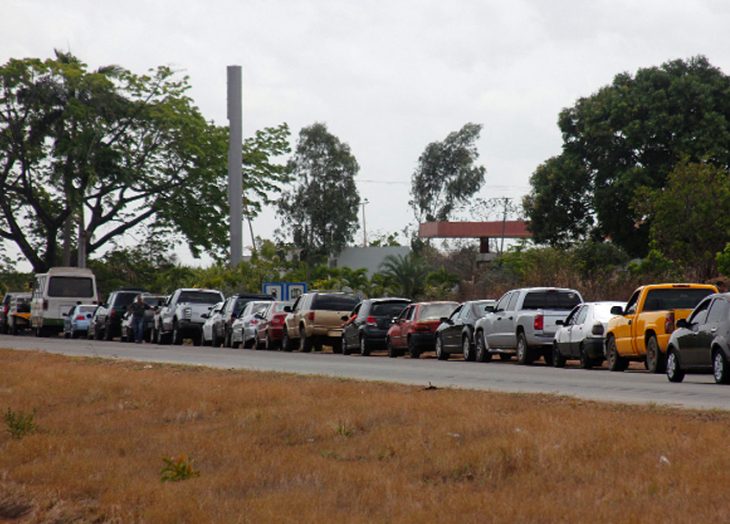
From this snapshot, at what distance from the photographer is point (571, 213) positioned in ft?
197

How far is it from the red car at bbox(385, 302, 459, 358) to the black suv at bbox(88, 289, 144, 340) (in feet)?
67.1

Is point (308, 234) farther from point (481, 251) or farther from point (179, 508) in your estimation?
point (179, 508)

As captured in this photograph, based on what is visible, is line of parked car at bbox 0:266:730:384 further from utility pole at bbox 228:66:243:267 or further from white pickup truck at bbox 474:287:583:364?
utility pole at bbox 228:66:243:267

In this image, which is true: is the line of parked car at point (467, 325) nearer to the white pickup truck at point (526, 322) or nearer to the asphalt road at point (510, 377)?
the white pickup truck at point (526, 322)

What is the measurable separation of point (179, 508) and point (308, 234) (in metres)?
76.8

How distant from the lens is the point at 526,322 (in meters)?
32.8

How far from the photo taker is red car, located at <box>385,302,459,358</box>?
37750 millimetres

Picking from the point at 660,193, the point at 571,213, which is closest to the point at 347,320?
the point at 660,193

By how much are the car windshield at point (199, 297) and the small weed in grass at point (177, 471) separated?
3937cm

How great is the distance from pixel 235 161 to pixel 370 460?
5496 centimetres

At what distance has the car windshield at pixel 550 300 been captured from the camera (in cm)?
3338

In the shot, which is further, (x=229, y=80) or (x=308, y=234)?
(x=308, y=234)

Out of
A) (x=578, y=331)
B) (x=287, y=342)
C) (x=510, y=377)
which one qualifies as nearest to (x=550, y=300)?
(x=578, y=331)

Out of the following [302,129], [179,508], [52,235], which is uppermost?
[302,129]
